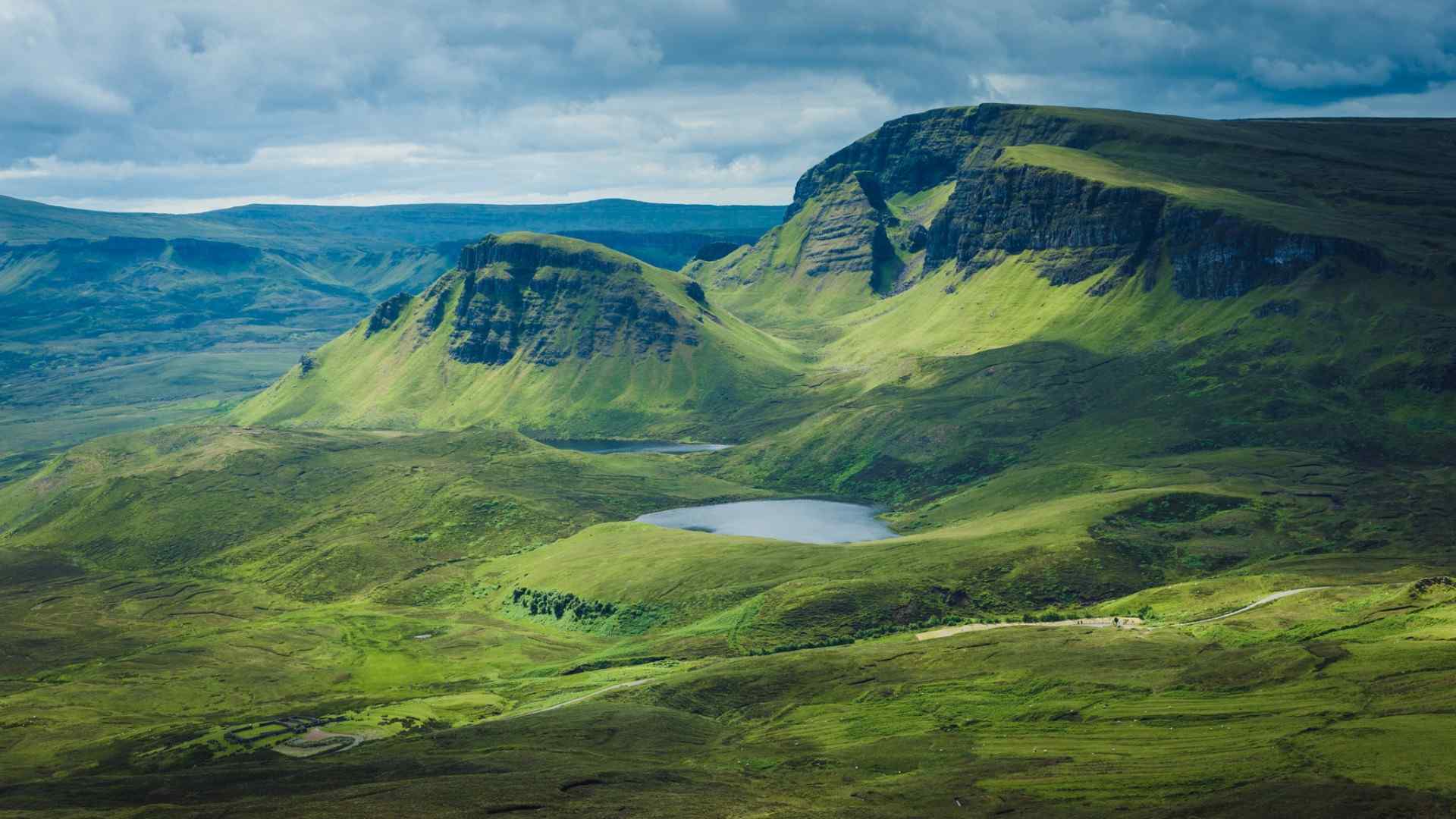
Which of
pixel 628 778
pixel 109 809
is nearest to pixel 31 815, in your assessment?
pixel 109 809

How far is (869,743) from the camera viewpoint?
198 m

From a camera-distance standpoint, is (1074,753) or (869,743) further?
(869,743)

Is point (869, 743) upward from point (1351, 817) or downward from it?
downward

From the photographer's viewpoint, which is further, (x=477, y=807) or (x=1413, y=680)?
(x=1413, y=680)

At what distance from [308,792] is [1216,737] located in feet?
413

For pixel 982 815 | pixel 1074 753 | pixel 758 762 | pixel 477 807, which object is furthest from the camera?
pixel 758 762

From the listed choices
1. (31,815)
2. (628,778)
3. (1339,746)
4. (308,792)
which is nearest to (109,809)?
(31,815)

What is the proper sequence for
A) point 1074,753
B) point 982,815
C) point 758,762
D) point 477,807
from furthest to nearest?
point 758,762 → point 1074,753 → point 477,807 → point 982,815

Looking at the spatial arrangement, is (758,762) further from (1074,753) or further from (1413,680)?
(1413,680)

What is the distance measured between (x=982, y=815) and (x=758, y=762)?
46314 mm

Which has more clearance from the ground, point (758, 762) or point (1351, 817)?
Answer: point (1351, 817)

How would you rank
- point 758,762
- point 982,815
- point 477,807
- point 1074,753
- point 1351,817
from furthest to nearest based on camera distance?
point 758,762, point 1074,753, point 477,807, point 982,815, point 1351,817

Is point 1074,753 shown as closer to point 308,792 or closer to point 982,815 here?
point 982,815

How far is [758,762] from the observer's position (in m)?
195
